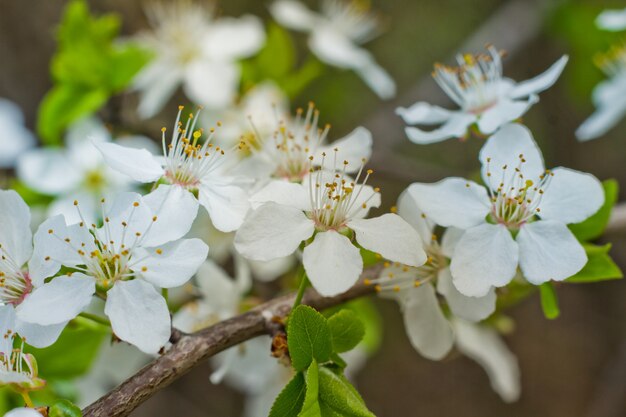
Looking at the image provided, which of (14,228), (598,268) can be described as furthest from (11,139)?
(598,268)

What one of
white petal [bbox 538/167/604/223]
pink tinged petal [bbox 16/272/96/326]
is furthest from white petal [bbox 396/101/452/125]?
pink tinged petal [bbox 16/272/96/326]

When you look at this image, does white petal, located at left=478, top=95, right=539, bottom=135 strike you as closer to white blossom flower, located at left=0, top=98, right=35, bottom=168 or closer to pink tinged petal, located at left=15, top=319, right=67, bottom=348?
pink tinged petal, located at left=15, top=319, right=67, bottom=348

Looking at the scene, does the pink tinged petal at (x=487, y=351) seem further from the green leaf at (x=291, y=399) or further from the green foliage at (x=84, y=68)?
the green foliage at (x=84, y=68)

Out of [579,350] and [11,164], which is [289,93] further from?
[579,350]

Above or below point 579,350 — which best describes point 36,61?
above

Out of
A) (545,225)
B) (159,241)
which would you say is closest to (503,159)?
(545,225)

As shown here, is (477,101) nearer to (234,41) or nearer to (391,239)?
(391,239)
